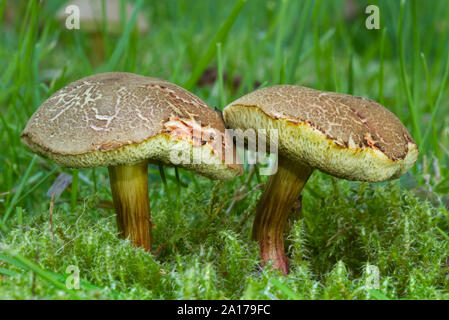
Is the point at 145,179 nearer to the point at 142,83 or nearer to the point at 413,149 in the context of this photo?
the point at 142,83

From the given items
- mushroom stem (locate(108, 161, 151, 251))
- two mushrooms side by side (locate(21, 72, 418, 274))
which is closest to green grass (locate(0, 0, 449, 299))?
mushroom stem (locate(108, 161, 151, 251))

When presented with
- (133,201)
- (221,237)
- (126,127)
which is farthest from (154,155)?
(221,237)

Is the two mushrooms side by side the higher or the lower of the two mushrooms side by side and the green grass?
the higher

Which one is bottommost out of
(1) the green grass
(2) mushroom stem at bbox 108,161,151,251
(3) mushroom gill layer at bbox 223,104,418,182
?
(1) the green grass

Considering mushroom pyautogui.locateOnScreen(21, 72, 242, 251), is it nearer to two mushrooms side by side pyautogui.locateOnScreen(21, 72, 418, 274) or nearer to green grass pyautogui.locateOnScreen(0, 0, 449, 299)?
two mushrooms side by side pyautogui.locateOnScreen(21, 72, 418, 274)

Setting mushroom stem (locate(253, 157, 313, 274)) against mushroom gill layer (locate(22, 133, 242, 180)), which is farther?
mushroom stem (locate(253, 157, 313, 274))

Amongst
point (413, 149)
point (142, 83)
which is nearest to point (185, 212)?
point (142, 83)

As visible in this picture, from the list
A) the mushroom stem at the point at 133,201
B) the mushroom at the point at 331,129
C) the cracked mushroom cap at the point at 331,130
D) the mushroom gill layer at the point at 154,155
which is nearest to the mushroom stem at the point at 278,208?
the mushroom at the point at 331,129

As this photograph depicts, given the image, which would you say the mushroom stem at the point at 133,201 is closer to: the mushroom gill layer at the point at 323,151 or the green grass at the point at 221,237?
the green grass at the point at 221,237
